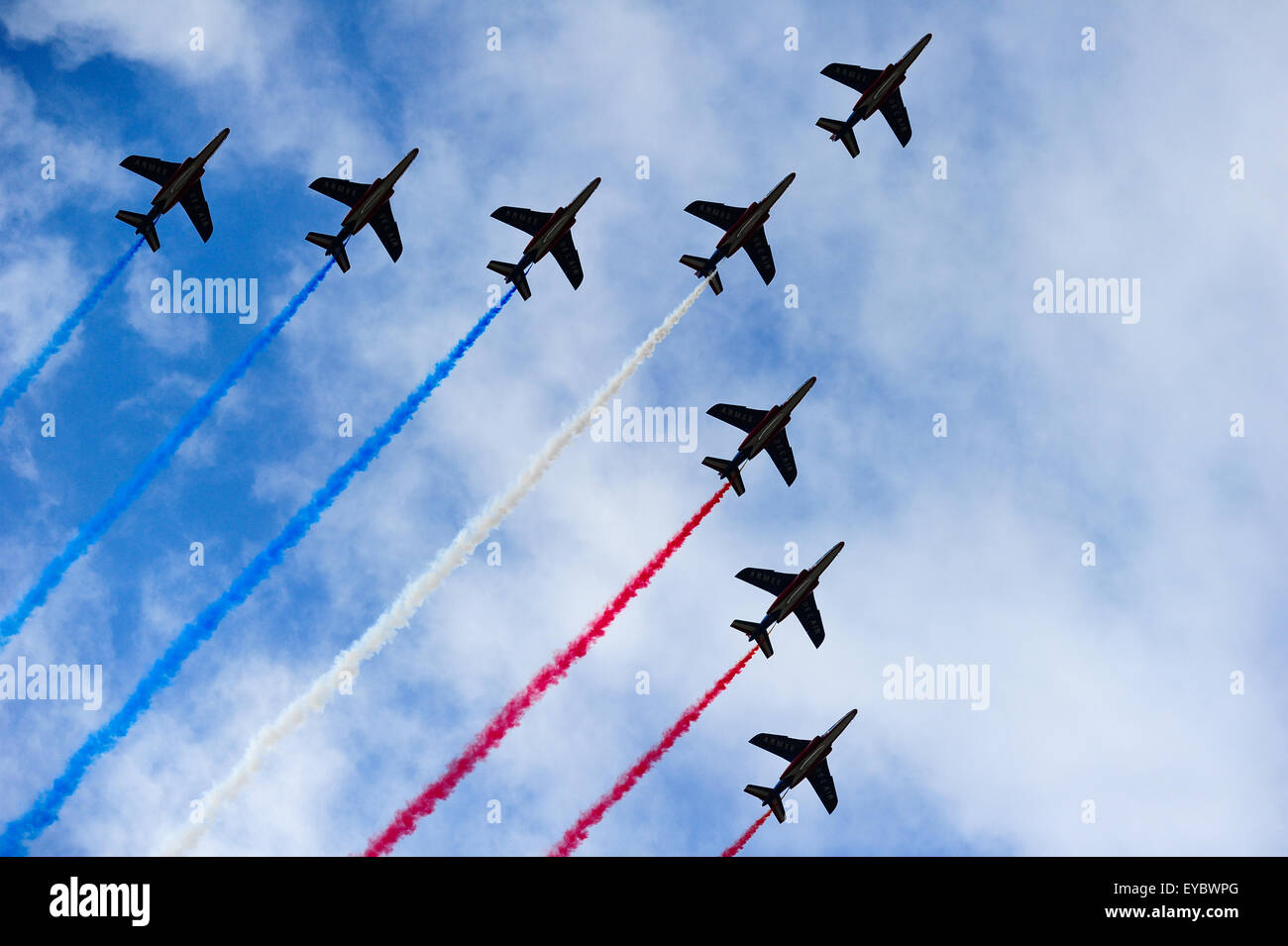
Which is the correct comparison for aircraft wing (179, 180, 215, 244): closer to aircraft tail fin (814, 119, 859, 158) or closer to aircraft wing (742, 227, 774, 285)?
aircraft wing (742, 227, 774, 285)

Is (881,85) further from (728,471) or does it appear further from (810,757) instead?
(810,757)

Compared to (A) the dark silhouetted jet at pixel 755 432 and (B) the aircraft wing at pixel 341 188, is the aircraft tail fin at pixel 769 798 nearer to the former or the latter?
(A) the dark silhouetted jet at pixel 755 432

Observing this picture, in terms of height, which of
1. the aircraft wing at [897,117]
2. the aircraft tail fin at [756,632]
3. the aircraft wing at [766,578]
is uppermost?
the aircraft wing at [897,117]

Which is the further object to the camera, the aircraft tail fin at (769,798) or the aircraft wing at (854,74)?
the aircraft wing at (854,74)

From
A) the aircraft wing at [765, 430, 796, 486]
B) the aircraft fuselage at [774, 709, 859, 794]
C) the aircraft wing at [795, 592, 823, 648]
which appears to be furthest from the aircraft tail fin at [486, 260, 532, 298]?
the aircraft fuselage at [774, 709, 859, 794]

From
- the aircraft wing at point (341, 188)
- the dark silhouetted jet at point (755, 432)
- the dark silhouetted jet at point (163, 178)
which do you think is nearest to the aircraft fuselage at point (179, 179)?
the dark silhouetted jet at point (163, 178)
